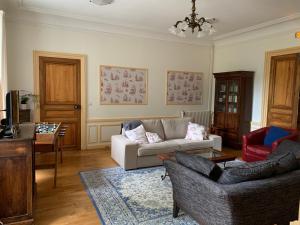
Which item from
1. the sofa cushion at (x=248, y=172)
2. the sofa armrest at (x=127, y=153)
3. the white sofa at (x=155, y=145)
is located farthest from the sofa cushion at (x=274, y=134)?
the sofa cushion at (x=248, y=172)

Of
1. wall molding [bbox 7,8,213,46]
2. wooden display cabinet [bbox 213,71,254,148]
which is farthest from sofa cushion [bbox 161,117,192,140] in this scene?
wall molding [bbox 7,8,213,46]

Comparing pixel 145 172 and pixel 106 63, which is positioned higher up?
pixel 106 63

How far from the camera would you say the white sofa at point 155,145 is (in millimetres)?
4109

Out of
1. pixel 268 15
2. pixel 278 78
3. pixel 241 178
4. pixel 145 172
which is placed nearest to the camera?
pixel 241 178

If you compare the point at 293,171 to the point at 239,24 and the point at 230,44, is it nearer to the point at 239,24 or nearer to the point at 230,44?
the point at 239,24

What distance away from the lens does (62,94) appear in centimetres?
521

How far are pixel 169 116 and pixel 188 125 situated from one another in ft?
4.37

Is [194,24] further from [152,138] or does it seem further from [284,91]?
[284,91]

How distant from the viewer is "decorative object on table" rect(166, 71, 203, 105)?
20.9 feet

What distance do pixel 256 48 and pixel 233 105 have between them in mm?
1455

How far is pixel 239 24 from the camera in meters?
5.27

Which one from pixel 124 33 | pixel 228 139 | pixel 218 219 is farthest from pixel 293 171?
pixel 124 33

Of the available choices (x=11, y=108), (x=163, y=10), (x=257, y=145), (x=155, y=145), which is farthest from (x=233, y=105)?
(x=11, y=108)

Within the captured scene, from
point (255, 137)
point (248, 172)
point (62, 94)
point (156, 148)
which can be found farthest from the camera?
point (62, 94)
